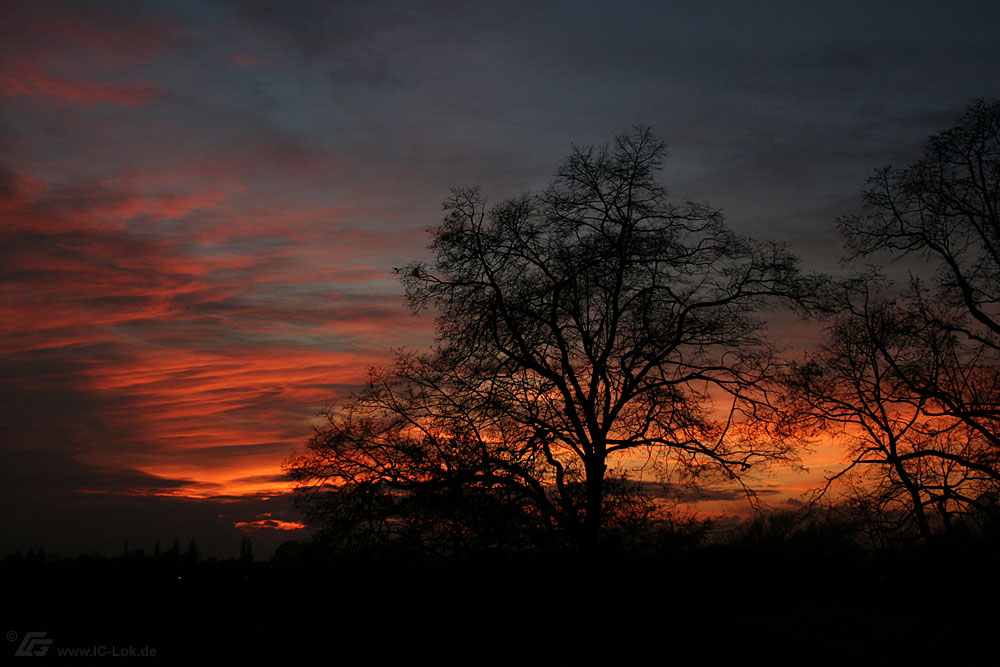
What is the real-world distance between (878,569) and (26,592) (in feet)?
73.3

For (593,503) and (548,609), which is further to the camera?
(548,609)

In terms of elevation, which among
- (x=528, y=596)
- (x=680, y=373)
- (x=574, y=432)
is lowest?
(x=528, y=596)

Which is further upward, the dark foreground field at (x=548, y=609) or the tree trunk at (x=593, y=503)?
the tree trunk at (x=593, y=503)

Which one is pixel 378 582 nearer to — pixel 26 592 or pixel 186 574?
pixel 186 574

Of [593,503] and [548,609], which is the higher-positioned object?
[593,503]

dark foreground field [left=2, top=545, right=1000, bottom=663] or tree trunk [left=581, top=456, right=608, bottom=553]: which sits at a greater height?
tree trunk [left=581, top=456, right=608, bottom=553]

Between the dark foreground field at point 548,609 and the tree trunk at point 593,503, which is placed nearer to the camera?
the dark foreground field at point 548,609

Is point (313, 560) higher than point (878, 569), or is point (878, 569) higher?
point (313, 560)

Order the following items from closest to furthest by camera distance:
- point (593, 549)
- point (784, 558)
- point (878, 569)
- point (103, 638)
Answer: point (593, 549), point (103, 638), point (878, 569), point (784, 558)

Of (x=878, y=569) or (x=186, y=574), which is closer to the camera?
(x=878, y=569)

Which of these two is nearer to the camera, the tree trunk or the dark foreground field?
the dark foreground field

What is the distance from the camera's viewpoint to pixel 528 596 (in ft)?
47.7

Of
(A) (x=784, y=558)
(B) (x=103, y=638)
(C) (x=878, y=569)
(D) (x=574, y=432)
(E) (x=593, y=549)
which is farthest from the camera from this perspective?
(A) (x=784, y=558)

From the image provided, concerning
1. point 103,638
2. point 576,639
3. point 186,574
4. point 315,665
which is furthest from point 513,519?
point 186,574
